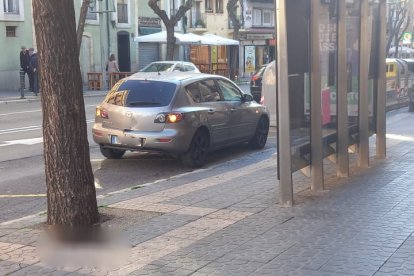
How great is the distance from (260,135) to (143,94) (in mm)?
3186

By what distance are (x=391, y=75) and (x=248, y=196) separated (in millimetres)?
15002

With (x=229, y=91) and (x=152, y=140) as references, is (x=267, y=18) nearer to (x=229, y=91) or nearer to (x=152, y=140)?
(x=229, y=91)

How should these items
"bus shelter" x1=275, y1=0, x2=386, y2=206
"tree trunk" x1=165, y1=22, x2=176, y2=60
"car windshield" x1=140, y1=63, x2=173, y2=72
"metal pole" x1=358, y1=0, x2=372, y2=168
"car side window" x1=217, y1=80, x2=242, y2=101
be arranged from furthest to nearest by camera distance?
1. "tree trunk" x1=165, y1=22, x2=176, y2=60
2. "car windshield" x1=140, y1=63, x2=173, y2=72
3. "car side window" x1=217, y1=80, x2=242, y2=101
4. "metal pole" x1=358, y1=0, x2=372, y2=168
5. "bus shelter" x1=275, y1=0, x2=386, y2=206

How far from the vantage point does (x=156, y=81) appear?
1090 cm

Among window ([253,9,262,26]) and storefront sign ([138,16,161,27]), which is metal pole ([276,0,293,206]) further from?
window ([253,9,262,26])

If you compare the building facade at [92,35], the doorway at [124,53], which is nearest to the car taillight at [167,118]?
the building facade at [92,35]

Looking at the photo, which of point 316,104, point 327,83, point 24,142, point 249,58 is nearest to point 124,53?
point 249,58

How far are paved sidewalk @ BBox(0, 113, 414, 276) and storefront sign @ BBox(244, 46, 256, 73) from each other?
144 feet

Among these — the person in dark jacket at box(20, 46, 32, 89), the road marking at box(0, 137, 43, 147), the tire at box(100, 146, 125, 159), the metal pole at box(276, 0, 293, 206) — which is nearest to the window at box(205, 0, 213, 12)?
the person in dark jacket at box(20, 46, 32, 89)

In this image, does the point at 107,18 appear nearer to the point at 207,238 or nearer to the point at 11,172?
the point at 11,172

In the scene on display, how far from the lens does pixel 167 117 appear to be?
10391mm

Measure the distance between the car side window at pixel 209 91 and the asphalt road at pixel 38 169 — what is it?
1125mm

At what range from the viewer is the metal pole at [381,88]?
10406mm

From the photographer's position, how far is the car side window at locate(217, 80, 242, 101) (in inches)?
475
